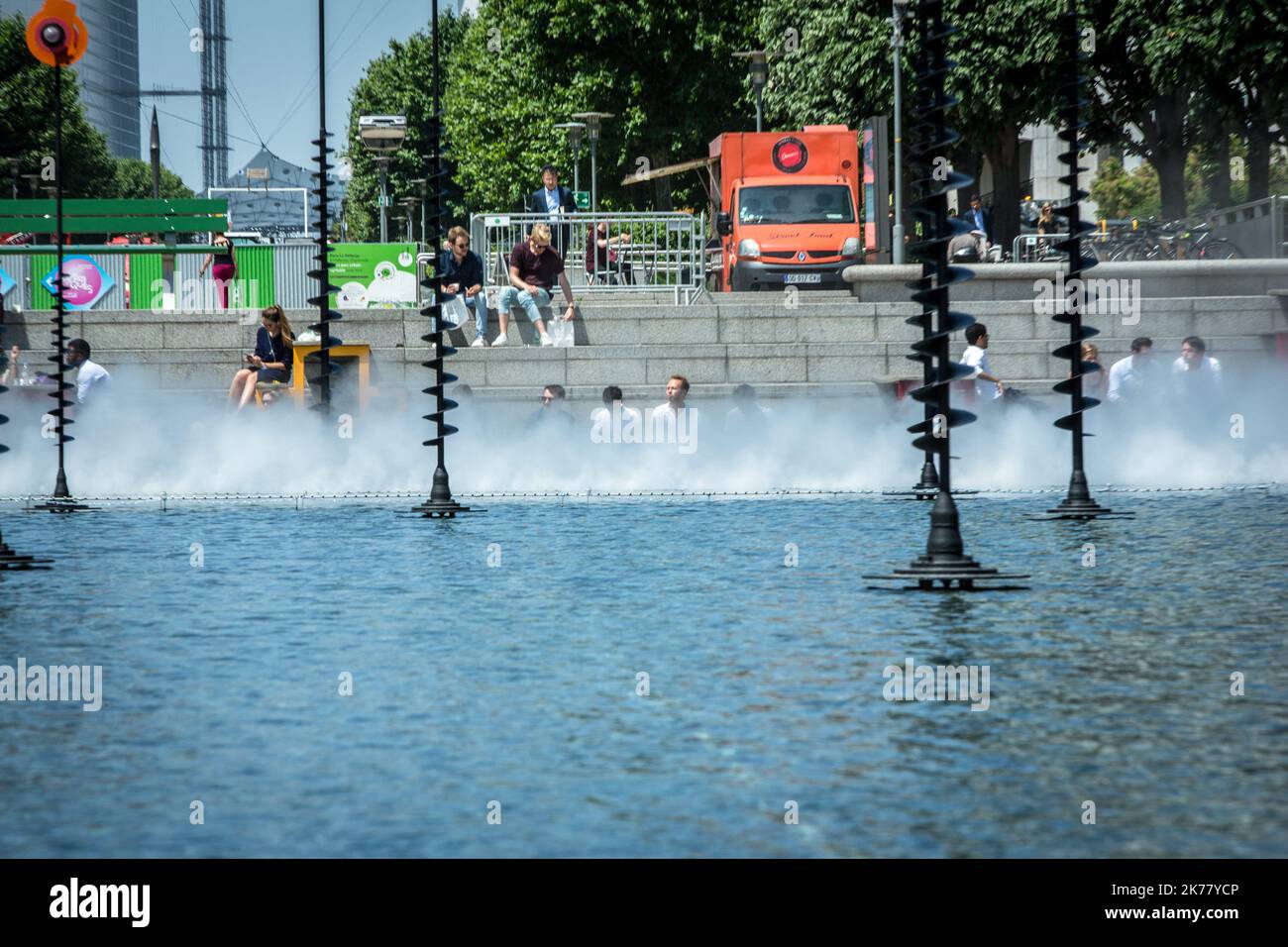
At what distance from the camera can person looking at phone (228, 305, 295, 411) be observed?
75.2 feet

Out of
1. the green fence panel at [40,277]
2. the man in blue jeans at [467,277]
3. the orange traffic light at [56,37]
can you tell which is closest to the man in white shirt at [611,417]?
the man in blue jeans at [467,277]

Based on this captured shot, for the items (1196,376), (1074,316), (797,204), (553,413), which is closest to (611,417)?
(553,413)

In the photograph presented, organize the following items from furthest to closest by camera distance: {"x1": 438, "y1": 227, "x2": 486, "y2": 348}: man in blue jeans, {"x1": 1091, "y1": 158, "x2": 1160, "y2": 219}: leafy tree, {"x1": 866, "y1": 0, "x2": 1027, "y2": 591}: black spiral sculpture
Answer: {"x1": 1091, "y1": 158, "x2": 1160, "y2": 219}: leafy tree < {"x1": 438, "y1": 227, "x2": 486, "y2": 348}: man in blue jeans < {"x1": 866, "y1": 0, "x2": 1027, "y2": 591}: black spiral sculpture

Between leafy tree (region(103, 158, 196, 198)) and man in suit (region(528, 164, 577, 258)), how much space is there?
10376 cm

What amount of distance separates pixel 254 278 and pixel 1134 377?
49.6 feet

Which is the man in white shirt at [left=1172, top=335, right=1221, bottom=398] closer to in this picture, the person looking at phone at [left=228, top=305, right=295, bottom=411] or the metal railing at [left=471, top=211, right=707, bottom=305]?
the metal railing at [left=471, top=211, right=707, bottom=305]

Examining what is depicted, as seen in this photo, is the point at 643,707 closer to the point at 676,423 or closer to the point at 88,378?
the point at 676,423

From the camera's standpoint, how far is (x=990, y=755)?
689 cm

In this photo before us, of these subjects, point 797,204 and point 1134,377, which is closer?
point 1134,377

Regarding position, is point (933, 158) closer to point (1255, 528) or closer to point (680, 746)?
point (1255, 528)

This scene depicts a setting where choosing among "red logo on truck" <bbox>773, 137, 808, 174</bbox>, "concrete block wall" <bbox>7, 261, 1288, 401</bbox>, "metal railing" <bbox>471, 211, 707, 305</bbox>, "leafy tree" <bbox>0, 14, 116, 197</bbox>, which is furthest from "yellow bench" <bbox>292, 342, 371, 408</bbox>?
"leafy tree" <bbox>0, 14, 116, 197</bbox>

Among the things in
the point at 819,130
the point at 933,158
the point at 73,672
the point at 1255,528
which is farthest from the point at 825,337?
the point at 73,672

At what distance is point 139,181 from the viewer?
159m

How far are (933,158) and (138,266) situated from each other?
21.5m
